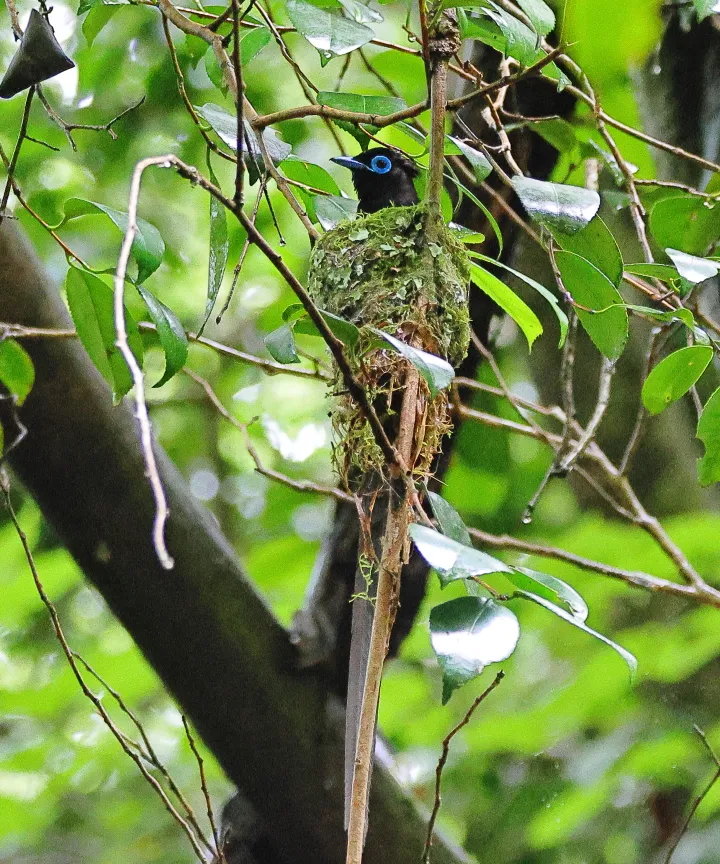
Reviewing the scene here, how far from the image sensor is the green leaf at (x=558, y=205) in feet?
4.23

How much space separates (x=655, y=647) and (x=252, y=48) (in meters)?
1.96

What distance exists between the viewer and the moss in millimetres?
1655

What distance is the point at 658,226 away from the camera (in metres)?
1.57

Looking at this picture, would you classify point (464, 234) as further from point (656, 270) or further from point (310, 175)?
point (656, 270)

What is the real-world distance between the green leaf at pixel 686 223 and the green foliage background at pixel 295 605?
0.80 meters

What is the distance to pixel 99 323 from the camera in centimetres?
137

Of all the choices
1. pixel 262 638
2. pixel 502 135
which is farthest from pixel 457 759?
pixel 502 135

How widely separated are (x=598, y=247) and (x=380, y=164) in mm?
1498

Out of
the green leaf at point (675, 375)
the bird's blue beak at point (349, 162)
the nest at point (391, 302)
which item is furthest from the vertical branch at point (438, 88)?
the bird's blue beak at point (349, 162)

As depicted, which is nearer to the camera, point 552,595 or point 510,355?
point 552,595

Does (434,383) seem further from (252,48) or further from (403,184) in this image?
(403,184)

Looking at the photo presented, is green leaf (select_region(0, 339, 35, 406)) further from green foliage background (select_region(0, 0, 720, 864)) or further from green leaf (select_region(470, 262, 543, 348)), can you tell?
green leaf (select_region(470, 262, 543, 348))

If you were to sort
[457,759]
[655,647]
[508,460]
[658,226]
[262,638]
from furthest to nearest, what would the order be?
[457,759] < [508,460] < [655,647] < [262,638] < [658,226]

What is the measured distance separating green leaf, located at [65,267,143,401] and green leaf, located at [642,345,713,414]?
84cm
